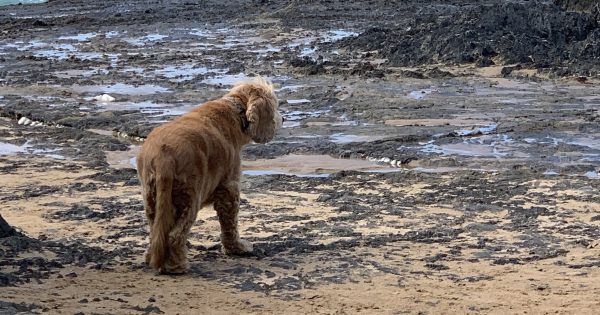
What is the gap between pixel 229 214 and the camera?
7.78 meters

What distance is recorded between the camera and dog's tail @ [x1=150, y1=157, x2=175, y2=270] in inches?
274

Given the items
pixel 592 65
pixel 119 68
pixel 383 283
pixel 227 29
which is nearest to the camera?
pixel 383 283

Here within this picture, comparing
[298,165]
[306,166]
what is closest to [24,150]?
[298,165]

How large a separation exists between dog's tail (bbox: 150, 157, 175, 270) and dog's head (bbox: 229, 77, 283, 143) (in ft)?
3.62

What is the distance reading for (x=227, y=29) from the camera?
33156 millimetres

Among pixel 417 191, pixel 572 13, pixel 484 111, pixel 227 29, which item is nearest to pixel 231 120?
pixel 417 191

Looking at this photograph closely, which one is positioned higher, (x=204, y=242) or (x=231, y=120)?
(x=231, y=120)

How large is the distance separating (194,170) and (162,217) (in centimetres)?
42

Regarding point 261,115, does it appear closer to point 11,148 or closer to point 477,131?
point 11,148

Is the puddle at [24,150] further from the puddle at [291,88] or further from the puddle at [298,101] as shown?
the puddle at [291,88]

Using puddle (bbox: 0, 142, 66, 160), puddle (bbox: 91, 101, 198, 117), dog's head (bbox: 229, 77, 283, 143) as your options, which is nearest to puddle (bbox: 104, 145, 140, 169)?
puddle (bbox: 0, 142, 66, 160)

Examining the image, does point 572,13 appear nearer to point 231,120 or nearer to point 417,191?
point 417,191

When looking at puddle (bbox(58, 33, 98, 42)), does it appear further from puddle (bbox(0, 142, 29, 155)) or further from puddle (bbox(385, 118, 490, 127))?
puddle (bbox(385, 118, 490, 127))

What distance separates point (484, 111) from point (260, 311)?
36.1ft
